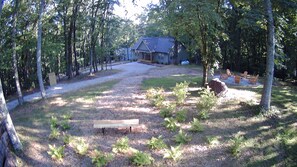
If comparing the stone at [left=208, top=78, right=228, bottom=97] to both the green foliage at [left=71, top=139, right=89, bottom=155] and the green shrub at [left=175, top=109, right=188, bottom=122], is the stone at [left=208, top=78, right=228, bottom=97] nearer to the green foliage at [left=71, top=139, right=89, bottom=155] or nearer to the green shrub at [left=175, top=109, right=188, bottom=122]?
the green shrub at [left=175, top=109, right=188, bottom=122]

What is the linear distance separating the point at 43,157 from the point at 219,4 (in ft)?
40.2

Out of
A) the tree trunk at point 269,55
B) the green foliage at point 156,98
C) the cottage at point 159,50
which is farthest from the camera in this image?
the cottage at point 159,50

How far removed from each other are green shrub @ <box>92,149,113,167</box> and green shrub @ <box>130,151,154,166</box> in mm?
794

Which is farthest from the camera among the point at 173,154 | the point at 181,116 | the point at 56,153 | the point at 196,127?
the point at 181,116

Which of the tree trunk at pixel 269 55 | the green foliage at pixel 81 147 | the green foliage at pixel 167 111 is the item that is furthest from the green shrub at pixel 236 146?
the green foliage at pixel 81 147

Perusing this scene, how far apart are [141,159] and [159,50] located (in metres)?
36.9

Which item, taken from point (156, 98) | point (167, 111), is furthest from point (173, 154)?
point (156, 98)

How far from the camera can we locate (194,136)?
33.7 ft

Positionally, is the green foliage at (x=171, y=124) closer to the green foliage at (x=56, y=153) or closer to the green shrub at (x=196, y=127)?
the green shrub at (x=196, y=127)

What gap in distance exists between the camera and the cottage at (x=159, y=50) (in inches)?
1689

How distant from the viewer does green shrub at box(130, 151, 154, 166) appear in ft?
27.6

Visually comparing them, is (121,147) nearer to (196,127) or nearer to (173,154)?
(173,154)

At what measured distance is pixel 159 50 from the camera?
44438 mm

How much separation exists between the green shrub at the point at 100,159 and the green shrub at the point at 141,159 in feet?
2.61
